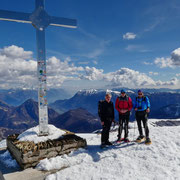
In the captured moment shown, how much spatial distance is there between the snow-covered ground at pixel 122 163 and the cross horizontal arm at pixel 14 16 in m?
7.96

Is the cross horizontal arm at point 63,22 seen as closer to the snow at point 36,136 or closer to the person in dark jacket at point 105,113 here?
the person in dark jacket at point 105,113

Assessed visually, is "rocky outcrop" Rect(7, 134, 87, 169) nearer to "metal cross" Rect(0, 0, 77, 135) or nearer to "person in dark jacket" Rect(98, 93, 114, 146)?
"person in dark jacket" Rect(98, 93, 114, 146)

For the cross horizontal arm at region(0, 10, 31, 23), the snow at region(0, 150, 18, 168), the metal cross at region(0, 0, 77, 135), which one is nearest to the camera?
the snow at region(0, 150, 18, 168)

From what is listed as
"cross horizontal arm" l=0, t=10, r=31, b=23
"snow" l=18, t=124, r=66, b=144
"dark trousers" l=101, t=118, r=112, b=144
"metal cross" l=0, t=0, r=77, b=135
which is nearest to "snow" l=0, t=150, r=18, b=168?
"snow" l=18, t=124, r=66, b=144

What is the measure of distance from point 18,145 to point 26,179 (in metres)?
2.08

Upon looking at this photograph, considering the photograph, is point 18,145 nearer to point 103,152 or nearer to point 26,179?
point 26,179

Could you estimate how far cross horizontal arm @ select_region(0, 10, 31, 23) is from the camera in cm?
880

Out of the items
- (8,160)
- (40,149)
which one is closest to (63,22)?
(40,149)

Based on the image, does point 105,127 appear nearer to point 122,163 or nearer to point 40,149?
point 122,163

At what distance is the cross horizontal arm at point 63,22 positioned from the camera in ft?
33.2

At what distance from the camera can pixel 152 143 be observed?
8.55 m

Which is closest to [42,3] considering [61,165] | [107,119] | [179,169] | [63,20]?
[63,20]

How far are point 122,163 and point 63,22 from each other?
912 centimetres

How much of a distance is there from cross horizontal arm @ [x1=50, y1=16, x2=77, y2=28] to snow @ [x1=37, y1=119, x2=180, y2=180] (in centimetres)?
800
